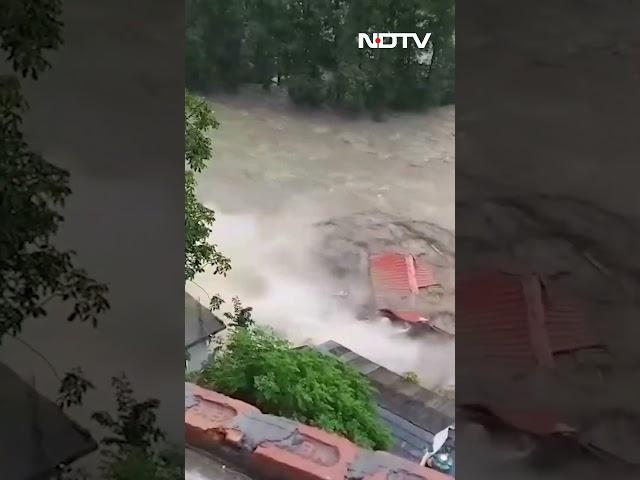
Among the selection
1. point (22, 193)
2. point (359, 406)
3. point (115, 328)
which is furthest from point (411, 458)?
point (22, 193)

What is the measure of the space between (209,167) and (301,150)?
36cm

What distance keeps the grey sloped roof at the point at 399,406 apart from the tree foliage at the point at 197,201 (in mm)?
552

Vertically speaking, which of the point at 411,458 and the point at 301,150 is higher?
the point at 301,150

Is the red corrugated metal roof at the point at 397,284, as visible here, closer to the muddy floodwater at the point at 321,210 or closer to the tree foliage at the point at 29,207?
the muddy floodwater at the point at 321,210

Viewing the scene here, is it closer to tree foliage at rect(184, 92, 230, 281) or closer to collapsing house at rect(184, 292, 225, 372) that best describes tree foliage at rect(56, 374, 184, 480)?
collapsing house at rect(184, 292, 225, 372)

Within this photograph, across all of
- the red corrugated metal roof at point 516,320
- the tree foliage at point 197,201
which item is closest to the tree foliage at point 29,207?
the tree foliage at point 197,201

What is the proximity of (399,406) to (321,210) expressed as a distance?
0.80 meters

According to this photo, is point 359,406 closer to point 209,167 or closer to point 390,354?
point 390,354

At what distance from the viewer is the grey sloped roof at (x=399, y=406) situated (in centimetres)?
265

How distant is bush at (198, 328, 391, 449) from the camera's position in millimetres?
2670

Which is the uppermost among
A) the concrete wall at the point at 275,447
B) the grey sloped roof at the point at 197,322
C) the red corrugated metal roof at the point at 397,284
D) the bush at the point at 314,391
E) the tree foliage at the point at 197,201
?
the tree foliage at the point at 197,201

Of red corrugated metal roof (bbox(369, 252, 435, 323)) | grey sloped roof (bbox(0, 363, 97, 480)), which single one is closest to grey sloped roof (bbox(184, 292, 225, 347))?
grey sloped roof (bbox(0, 363, 97, 480))

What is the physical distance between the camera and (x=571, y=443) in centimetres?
247

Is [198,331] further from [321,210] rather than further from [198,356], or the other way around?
[321,210]
